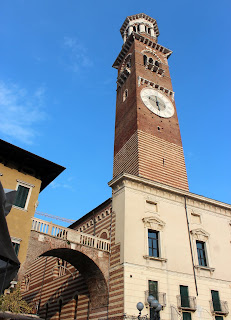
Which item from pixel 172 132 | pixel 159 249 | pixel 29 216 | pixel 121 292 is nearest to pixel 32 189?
pixel 29 216

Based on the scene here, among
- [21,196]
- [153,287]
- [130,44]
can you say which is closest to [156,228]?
[153,287]

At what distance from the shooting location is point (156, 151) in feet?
80.5

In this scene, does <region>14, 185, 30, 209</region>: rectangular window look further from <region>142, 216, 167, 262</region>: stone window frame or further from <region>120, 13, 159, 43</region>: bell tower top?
<region>120, 13, 159, 43</region>: bell tower top

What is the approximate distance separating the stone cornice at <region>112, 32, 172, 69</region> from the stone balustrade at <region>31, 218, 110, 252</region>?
81.9 feet

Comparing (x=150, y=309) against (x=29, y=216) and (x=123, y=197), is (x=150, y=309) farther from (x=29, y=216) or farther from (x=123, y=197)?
(x=29, y=216)

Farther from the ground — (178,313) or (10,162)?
(10,162)

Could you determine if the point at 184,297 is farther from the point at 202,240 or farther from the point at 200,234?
the point at 200,234

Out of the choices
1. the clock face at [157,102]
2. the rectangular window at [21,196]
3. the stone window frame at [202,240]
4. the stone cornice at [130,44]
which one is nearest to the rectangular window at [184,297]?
the stone window frame at [202,240]

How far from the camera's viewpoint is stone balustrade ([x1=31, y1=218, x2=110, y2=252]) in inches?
627

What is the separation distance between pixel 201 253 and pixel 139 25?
3137 centimetres

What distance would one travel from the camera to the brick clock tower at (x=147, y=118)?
23750 mm

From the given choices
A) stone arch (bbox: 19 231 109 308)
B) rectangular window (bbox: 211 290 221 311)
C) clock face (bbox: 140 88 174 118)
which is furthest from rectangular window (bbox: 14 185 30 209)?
clock face (bbox: 140 88 174 118)

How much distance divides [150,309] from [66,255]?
19.0 ft

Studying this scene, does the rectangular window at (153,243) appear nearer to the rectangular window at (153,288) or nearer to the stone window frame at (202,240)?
the rectangular window at (153,288)
